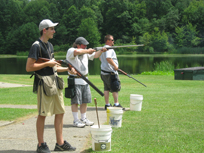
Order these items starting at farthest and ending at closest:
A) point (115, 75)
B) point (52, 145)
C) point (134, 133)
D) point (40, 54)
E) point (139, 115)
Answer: point (115, 75) → point (139, 115) → point (134, 133) → point (52, 145) → point (40, 54)

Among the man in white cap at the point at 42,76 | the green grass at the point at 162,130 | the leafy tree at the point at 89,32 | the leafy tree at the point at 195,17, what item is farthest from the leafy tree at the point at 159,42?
the man in white cap at the point at 42,76

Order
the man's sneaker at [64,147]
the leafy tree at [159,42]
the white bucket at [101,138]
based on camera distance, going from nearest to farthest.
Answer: the white bucket at [101,138], the man's sneaker at [64,147], the leafy tree at [159,42]

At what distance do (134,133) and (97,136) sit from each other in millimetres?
1387

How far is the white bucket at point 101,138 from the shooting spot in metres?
4.68

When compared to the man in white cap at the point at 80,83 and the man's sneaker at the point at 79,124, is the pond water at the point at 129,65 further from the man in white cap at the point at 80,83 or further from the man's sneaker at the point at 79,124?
the man's sneaker at the point at 79,124

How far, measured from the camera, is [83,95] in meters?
6.69

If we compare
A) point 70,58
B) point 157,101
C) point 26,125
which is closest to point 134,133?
point 70,58

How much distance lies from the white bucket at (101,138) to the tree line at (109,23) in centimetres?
8552

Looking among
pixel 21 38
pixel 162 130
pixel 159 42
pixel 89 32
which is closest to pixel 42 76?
pixel 162 130

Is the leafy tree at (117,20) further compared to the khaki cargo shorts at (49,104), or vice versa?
the leafy tree at (117,20)

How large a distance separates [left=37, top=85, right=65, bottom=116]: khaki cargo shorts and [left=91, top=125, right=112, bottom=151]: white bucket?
0.64m

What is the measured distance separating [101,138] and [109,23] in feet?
368

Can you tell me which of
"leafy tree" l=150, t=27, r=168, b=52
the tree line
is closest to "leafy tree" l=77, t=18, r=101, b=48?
the tree line

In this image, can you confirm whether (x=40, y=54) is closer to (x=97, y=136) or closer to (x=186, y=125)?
(x=97, y=136)
